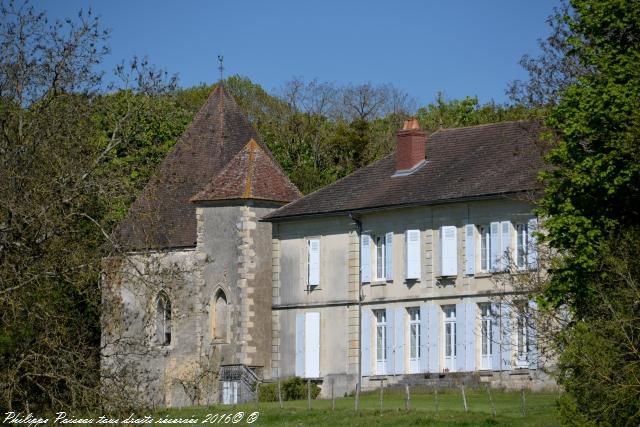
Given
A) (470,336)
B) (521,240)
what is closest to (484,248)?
(521,240)

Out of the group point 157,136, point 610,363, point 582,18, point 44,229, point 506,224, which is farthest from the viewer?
point 157,136

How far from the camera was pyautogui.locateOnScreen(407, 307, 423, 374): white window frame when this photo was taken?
150 feet

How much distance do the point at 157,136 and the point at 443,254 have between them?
55.3 ft

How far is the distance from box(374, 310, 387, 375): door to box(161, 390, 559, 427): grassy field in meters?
3.19

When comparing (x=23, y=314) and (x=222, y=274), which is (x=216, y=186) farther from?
(x=23, y=314)

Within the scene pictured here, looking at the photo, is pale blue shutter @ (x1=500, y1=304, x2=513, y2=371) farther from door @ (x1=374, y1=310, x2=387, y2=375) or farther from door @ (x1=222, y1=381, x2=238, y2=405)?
door @ (x1=222, y1=381, x2=238, y2=405)

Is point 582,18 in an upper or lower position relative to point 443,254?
upper

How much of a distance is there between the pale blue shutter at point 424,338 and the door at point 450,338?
60 centimetres

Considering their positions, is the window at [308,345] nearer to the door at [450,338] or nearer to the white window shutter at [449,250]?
the door at [450,338]

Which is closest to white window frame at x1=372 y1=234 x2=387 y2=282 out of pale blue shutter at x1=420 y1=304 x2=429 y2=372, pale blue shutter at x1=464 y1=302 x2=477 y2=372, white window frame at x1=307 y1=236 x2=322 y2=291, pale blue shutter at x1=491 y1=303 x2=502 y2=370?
pale blue shutter at x1=420 y1=304 x2=429 y2=372

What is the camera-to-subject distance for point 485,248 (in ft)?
146

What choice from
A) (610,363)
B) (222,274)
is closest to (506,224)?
(222,274)

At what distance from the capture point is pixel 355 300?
4784cm

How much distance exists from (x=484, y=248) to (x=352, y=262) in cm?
512
